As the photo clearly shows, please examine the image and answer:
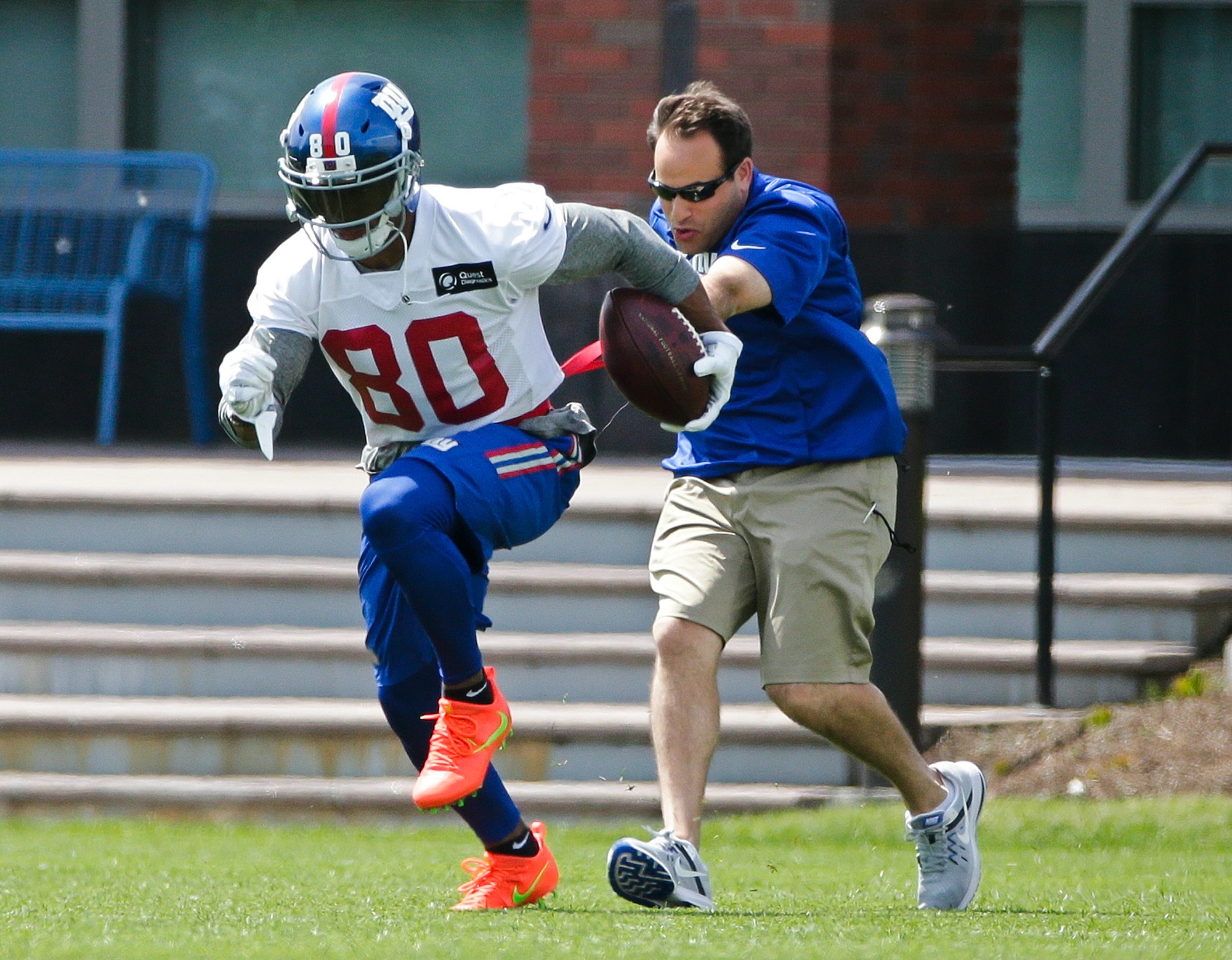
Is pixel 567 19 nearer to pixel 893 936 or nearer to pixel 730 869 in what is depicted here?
pixel 730 869

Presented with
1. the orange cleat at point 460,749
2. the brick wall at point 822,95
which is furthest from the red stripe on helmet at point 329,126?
the brick wall at point 822,95

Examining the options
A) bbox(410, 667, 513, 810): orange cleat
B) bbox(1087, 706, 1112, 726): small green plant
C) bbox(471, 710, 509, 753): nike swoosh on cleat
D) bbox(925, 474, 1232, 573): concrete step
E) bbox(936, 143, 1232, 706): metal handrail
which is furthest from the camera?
bbox(925, 474, 1232, 573): concrete step

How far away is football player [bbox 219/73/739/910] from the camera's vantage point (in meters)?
4.20

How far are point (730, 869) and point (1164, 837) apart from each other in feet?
4.69

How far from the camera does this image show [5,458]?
9.64 meters

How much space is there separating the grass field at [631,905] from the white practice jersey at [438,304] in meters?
1.18

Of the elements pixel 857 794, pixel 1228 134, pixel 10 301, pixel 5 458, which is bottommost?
pixel 857 794

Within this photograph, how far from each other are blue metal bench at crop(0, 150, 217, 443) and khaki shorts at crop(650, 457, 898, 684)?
572 cm

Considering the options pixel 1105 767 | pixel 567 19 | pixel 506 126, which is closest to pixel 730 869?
pixel 1105 767

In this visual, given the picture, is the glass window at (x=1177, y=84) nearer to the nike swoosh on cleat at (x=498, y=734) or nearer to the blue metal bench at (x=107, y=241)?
the blue metal bench at (x=107, y=241)

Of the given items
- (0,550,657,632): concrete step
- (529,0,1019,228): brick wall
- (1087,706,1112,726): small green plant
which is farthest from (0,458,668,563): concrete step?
(529,0,1019,228): brick wall

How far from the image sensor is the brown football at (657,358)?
4.36m

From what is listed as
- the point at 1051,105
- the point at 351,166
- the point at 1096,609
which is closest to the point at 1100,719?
the point at 1096,609

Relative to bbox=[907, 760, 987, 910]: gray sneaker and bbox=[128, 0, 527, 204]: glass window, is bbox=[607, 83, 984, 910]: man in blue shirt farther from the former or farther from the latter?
bbox=[128, 0, 527, 204]: glass window
